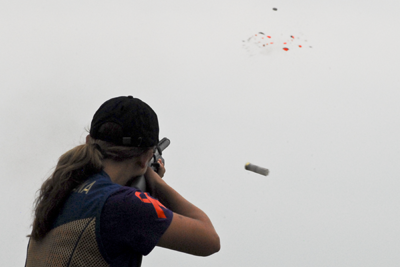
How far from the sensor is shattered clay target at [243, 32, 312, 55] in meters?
0.98

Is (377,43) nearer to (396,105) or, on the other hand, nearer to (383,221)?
(396,105)

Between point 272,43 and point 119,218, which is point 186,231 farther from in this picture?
point 272,43

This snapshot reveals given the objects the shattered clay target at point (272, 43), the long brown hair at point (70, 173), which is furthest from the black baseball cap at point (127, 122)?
the shattered clay target at point (272, 43)

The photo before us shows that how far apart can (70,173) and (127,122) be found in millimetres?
111

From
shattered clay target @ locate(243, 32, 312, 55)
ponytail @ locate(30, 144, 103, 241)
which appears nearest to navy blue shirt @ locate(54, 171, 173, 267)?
ponytail @ locate(30, 144, 103, 241)

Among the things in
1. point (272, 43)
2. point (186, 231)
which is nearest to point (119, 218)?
point (186, 231)

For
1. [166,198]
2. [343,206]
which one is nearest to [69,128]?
[166,198]

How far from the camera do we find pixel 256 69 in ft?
3.23

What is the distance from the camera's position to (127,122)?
0.51 m

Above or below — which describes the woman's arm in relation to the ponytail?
below

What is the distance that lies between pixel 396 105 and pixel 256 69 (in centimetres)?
43

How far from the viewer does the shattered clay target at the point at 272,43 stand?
38.6 inches

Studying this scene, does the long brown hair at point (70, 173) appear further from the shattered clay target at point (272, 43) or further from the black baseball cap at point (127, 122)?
the shattered clay target at point (272, 43)

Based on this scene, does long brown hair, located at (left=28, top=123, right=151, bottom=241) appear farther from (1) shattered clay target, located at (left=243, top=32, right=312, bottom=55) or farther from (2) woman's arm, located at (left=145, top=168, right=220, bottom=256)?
(1) shattered clay target, located at (left=243, top=32, right=312, bottom=55)
